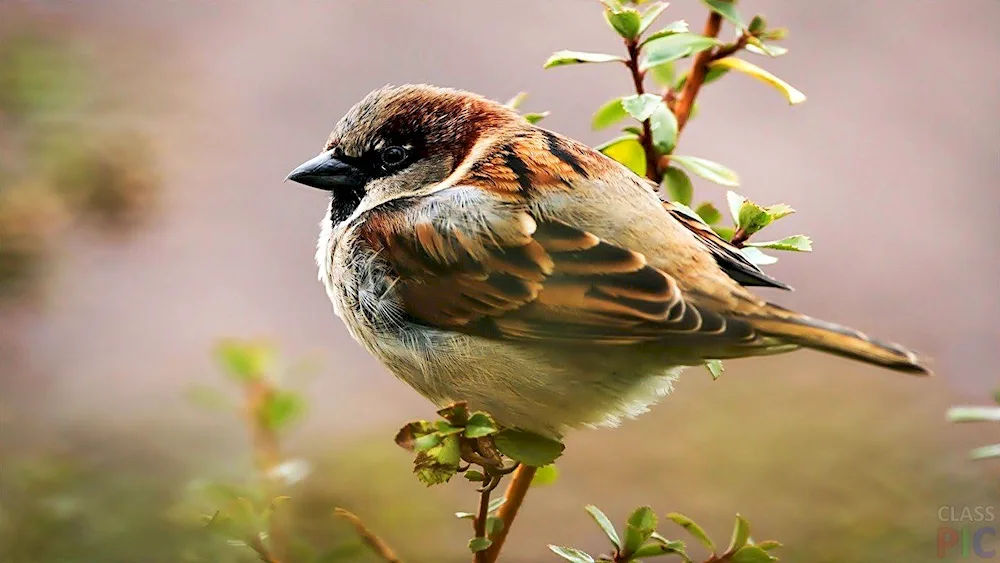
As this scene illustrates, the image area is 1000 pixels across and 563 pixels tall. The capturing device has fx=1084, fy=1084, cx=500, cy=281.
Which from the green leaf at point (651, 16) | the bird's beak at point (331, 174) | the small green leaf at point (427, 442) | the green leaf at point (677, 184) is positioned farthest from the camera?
the bird's beak at point (331, 174)

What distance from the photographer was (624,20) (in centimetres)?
212

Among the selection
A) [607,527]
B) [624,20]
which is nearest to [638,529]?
[607,527]

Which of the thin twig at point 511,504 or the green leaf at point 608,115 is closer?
the thin twig at point 511,504

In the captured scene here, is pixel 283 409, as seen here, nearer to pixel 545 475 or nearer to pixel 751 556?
pixel 545 475

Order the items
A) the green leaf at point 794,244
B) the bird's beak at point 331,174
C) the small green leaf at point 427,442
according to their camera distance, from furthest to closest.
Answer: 1. the bird's beak at point 331,174
2. the green leaf at point 794,244
3. the small green leaf at point 427,442

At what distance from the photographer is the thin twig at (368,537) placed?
1655mm

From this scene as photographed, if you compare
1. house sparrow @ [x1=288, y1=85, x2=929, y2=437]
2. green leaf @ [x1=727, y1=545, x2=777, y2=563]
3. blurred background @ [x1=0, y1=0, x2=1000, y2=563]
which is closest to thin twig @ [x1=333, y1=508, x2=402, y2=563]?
blurred background @ [x1=0, y1=0, x2=1000, y2=563]

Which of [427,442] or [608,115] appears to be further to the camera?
[608,115]

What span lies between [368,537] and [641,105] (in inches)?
39.0

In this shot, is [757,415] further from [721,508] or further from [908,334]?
[908,334]

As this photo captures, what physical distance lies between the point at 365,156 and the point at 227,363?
3.27ft

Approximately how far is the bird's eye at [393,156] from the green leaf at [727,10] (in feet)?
3.22

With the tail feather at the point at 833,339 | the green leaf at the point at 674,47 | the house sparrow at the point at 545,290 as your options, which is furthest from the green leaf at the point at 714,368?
the green leaf at the point at 674,47

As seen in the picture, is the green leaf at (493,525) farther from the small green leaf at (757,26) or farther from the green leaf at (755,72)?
the small green leaf at (757,26)
